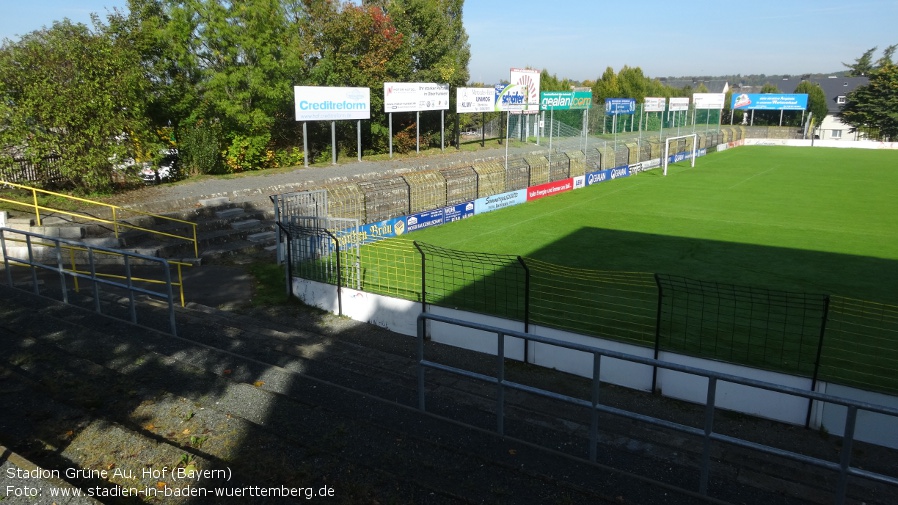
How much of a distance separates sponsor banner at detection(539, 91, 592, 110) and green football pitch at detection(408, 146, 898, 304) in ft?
16.4

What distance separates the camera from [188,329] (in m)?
9.73

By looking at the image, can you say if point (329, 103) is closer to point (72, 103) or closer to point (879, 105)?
point (72, 103)

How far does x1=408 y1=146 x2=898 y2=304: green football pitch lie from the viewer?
1619 centimetres

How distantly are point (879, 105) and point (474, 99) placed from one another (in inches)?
1757

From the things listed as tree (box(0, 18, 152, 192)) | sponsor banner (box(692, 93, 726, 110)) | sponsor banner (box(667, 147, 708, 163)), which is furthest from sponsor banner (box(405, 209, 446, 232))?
sponsor banner (box(692, 93, 726, 110))

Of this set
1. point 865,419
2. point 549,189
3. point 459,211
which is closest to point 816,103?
point 549,189

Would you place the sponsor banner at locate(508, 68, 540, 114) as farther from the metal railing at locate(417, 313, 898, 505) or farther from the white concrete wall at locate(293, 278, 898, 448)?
the metal railing at locate(417, 313, 898, 505)

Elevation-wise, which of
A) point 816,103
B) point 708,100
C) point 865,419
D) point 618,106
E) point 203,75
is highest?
point 203,75

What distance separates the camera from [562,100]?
35531 mm

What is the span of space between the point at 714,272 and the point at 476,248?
6.52 meters

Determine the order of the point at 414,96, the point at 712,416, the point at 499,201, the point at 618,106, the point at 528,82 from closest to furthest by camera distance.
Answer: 1. the point at 712,416
2. the point at 499,201
3. the point at 528,82
4. the point at 414,96
5. the point at 618,106


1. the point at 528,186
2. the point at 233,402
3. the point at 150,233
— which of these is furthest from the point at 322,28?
the point at 233,402

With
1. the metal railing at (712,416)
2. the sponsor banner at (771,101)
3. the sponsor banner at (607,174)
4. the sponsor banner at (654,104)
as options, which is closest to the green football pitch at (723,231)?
the sponsor banner at (607,174)

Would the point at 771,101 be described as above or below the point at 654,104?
above
